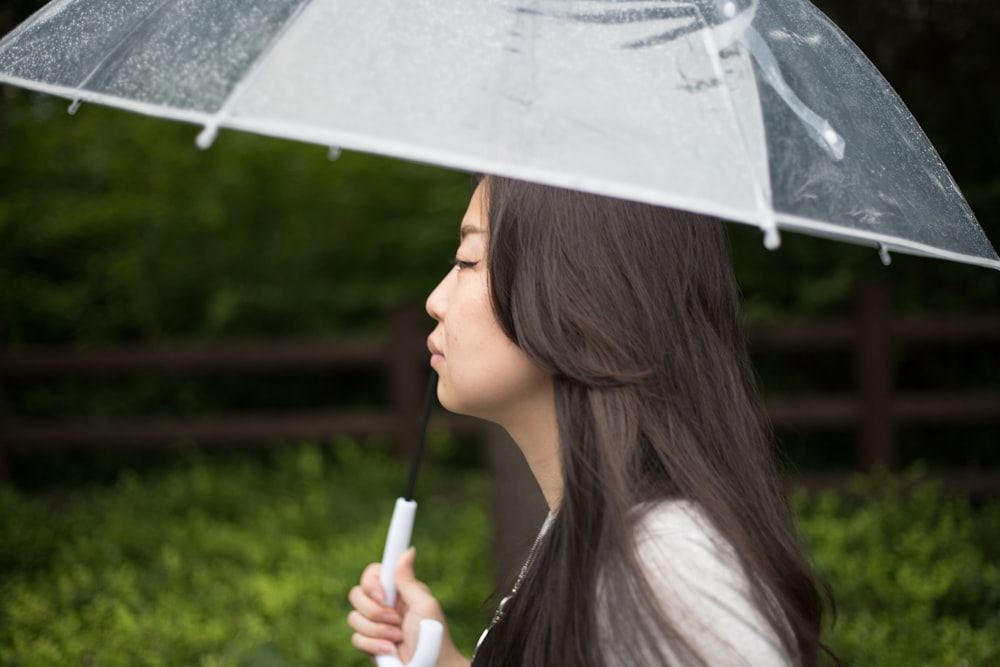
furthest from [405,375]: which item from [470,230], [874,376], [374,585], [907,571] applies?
[470,230]

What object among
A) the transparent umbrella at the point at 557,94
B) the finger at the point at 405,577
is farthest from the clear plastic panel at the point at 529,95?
the finger at the point at 405,577

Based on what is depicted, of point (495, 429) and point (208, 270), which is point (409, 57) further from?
point (208, 270)

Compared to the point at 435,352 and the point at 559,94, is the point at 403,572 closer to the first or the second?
the point at 435,352

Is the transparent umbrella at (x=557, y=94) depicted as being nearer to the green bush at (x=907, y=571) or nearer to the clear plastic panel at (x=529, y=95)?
the clear plastic panel at (x=529, y=95)

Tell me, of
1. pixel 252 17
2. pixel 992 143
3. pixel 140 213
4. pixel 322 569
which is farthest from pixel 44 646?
pixel 992 143

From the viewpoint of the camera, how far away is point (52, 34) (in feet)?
6.22

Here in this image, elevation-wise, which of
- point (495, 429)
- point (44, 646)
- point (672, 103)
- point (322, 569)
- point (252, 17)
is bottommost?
point (322, 569)

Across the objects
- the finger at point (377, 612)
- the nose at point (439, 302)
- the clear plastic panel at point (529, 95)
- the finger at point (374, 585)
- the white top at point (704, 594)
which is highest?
the clear plastic panel at point (529, 95)

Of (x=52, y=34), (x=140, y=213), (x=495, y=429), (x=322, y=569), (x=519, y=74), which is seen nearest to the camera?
(x=519, y=74)

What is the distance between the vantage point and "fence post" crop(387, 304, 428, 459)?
597cm

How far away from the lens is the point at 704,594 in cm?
143

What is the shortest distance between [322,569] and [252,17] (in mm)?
2930

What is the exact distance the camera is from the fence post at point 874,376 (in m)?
5.30

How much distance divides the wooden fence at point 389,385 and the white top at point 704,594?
4047 millimetres
